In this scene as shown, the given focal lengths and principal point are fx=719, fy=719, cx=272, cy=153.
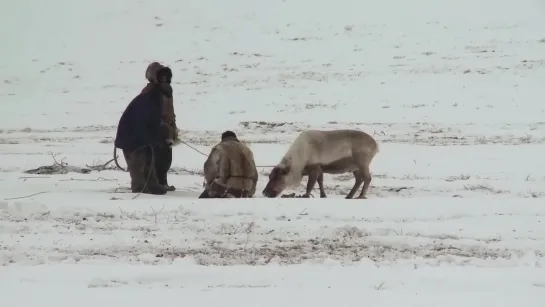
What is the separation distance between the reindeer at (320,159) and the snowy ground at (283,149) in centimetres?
56

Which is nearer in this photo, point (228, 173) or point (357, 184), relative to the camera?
point (228, 173)

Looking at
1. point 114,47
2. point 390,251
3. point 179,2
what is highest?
point 179,2

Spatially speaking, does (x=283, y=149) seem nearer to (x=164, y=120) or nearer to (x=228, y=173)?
(x=164, y=120)

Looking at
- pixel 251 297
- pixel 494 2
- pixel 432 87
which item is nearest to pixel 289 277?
pixel 251 297

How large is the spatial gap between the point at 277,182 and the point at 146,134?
72.7 inches

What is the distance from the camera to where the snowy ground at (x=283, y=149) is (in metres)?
5.55

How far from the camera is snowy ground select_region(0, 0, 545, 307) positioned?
5551 millimetres

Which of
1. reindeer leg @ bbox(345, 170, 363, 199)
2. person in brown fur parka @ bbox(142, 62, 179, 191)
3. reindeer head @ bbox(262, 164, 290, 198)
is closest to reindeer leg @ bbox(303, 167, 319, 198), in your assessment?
reindeer head @ bbox(262, 164, 290, 198)

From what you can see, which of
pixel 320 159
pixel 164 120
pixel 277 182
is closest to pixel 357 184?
pixel 320 159

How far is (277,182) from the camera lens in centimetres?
955

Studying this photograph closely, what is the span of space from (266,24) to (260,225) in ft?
84.3

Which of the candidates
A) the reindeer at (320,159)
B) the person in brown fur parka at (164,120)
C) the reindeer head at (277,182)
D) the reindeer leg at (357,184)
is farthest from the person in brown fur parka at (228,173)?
the reindeer leg at (357,184)

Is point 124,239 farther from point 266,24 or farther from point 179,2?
point 179,2

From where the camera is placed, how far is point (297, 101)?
2169cm
